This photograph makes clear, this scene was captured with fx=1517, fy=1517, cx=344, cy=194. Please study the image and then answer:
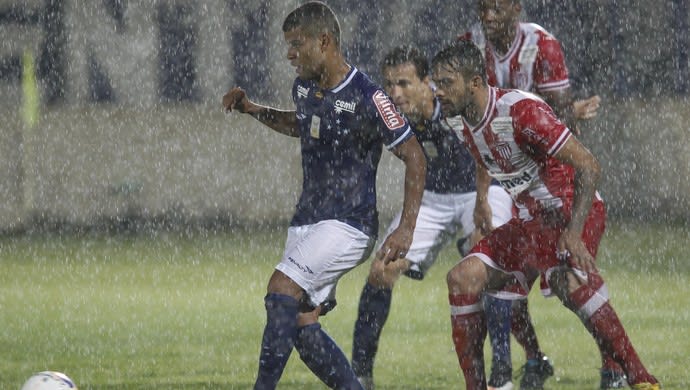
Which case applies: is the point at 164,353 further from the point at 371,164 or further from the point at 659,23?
the point at 659,23

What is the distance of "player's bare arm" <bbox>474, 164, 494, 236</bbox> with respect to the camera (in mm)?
7340

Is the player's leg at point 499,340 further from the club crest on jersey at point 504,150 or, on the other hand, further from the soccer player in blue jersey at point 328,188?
the soccer player in blue jersey at point 328,188

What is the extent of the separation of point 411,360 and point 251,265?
183 inches

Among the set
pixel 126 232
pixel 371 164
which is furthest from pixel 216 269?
pixel 371 164

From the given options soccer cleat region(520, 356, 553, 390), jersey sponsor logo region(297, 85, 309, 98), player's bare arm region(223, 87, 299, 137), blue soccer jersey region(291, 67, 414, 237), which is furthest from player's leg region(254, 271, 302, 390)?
soccer cleat region(520, 356, 553, 390)

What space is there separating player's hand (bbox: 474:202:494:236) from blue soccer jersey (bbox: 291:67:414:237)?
3.56ft

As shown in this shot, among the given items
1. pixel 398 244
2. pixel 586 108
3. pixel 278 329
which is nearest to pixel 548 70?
pixel 586 108

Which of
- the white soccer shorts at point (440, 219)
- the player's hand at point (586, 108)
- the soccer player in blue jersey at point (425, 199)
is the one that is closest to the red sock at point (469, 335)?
the soccer player in blue jersey at point (425, 199)

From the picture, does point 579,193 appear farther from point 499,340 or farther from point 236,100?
point 236,100

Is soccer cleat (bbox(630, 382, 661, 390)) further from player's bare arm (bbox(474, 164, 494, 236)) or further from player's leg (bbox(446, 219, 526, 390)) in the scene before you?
player's bare arm (bbox(474, 164, 494, 236))

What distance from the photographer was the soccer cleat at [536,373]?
300 inches

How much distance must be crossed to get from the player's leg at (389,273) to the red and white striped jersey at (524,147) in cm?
66

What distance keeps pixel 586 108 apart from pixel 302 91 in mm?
1689

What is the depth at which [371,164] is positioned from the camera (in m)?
6.57
